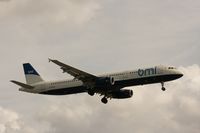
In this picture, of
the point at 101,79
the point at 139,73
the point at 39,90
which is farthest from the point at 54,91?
the point at 139,73

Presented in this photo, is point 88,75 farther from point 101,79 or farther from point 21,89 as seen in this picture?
point 21,89

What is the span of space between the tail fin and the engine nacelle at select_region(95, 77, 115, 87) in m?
17.8

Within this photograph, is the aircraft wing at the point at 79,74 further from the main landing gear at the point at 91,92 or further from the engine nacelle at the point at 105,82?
the main landing gear at the point at 91,92

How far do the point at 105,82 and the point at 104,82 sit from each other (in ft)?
0.67

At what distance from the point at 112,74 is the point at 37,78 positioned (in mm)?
20378

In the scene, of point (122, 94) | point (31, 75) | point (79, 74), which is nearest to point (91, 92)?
point (79, 74)

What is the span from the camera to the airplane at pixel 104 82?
99.1m

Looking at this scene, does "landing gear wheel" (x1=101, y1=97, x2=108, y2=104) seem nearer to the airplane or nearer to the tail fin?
the airplane

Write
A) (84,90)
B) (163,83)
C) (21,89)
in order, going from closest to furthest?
(163,83)
(84,90)
(21,89)

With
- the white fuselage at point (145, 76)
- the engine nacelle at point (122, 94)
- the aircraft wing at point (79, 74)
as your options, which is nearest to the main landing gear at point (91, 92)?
the aircraft wing at point (79, 74)

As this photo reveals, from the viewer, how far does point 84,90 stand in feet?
346

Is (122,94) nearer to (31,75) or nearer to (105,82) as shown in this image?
(105,82)

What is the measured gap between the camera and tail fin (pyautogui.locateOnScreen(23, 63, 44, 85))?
117 m

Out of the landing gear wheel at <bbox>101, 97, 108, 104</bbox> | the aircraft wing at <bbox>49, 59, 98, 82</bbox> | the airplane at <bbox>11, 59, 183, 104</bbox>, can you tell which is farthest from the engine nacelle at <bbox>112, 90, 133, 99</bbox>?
the aircraft wing at <bbox>49, 59, 98, 82</bbox>
